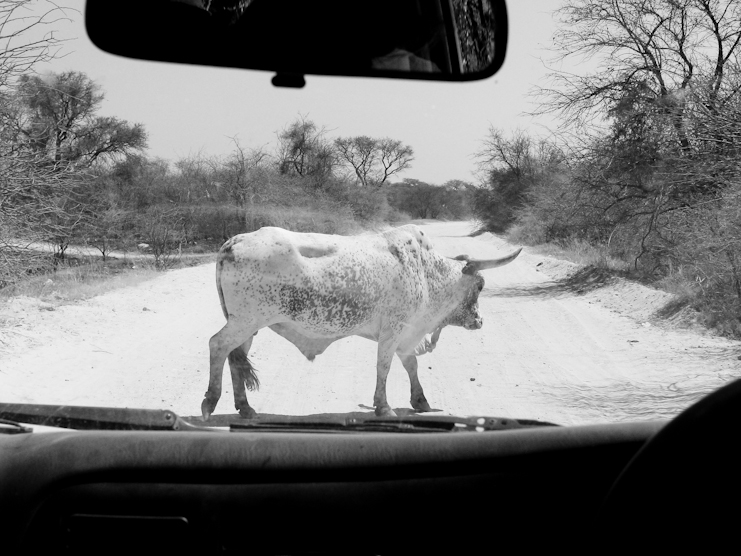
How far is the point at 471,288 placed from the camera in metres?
7.02

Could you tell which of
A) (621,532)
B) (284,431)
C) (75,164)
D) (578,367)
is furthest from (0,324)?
(621,532)

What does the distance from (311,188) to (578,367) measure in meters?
4.53

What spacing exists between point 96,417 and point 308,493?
90 cm

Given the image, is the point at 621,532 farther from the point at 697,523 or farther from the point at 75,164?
the point at 75,164

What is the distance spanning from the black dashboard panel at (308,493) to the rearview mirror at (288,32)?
1.16 m

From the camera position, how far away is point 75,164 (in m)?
12.3

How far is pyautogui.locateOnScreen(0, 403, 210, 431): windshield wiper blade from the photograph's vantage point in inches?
103

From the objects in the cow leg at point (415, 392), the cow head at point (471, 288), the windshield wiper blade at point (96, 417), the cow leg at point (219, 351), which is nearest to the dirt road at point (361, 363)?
the cow leg at point (415, 392)

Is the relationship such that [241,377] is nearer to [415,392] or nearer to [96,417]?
[415,392]

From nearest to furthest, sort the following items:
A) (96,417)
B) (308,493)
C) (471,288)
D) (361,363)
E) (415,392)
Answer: (308,493) < (96,417) < (415,392) < (471,288) < (361,363)

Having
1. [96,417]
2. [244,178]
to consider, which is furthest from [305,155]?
[96,417]

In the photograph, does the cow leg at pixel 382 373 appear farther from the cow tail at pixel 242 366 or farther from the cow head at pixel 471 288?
the cow head at pixel 471 288

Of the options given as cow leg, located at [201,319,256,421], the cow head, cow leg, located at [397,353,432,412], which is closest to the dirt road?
cow leg, located at [397,353,432,412]

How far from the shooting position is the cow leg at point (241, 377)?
5.89 metres
